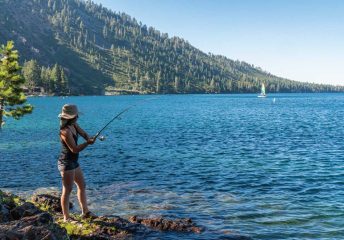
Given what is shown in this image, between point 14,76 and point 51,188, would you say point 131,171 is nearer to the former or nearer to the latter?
point 51,188

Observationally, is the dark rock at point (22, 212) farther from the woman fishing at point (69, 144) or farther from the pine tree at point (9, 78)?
the pine tree at point (9, 78)

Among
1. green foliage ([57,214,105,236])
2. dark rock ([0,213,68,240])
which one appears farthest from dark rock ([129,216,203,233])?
dark rock ([0,213,68,240])

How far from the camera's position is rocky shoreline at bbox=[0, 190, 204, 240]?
31.2ft

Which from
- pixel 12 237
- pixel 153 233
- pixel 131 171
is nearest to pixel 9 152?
pixel 131 171

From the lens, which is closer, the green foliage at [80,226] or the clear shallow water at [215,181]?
the green foliage at [80,226]

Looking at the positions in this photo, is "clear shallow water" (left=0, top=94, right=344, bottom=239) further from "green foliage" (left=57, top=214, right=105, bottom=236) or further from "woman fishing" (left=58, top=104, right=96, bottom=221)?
"woman fishing" (left=58, top=104, right=96, bottom=221)

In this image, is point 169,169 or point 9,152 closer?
point 169,169

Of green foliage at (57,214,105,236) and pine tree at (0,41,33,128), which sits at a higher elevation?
pine tree at (0,41,33,128)

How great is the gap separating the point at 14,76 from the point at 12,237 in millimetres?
32490

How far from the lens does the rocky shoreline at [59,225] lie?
374 inches

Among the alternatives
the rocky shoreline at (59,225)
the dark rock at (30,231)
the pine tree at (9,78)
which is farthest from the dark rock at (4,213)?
the pine tree at (9,78)

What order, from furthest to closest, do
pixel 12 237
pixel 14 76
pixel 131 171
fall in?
1. pixel 14 76
2. pixel 131 171
3. pixel 12 237

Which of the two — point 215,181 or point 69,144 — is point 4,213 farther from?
point 215,181

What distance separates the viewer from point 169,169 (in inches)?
1249
